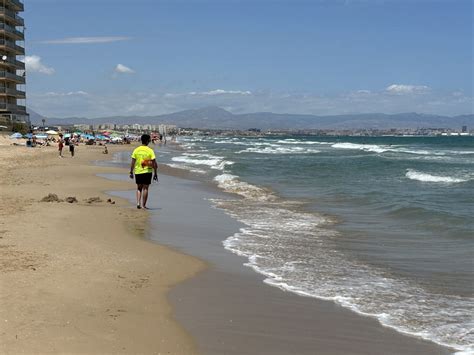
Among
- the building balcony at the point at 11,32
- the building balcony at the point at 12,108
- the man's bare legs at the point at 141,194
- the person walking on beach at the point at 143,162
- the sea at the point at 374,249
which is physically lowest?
the sea at the point at 374,249

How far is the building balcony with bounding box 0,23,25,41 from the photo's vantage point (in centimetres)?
6206

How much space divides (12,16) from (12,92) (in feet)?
28.3

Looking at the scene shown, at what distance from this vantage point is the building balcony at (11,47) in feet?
205

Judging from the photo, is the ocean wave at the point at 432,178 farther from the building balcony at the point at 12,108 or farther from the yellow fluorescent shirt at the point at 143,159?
the building balcony at the point at 12,108

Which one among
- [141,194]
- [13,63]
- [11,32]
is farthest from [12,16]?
[141,194]

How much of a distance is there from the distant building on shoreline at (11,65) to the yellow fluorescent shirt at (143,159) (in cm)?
5195

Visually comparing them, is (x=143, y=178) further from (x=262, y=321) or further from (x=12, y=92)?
(x=12, y=92)

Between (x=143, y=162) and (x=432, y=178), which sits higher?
(x=143, y=162)

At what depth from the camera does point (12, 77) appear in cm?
6366

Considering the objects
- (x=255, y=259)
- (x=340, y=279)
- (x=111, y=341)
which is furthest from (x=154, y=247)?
(x=111, y=341)

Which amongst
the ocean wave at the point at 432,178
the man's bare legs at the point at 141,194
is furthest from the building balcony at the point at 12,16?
the man's bare legs at the point at 141,194

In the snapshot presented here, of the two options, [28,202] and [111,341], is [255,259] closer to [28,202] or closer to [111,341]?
[111,341]

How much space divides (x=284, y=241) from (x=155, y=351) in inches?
226

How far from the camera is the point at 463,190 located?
20.2 meters
